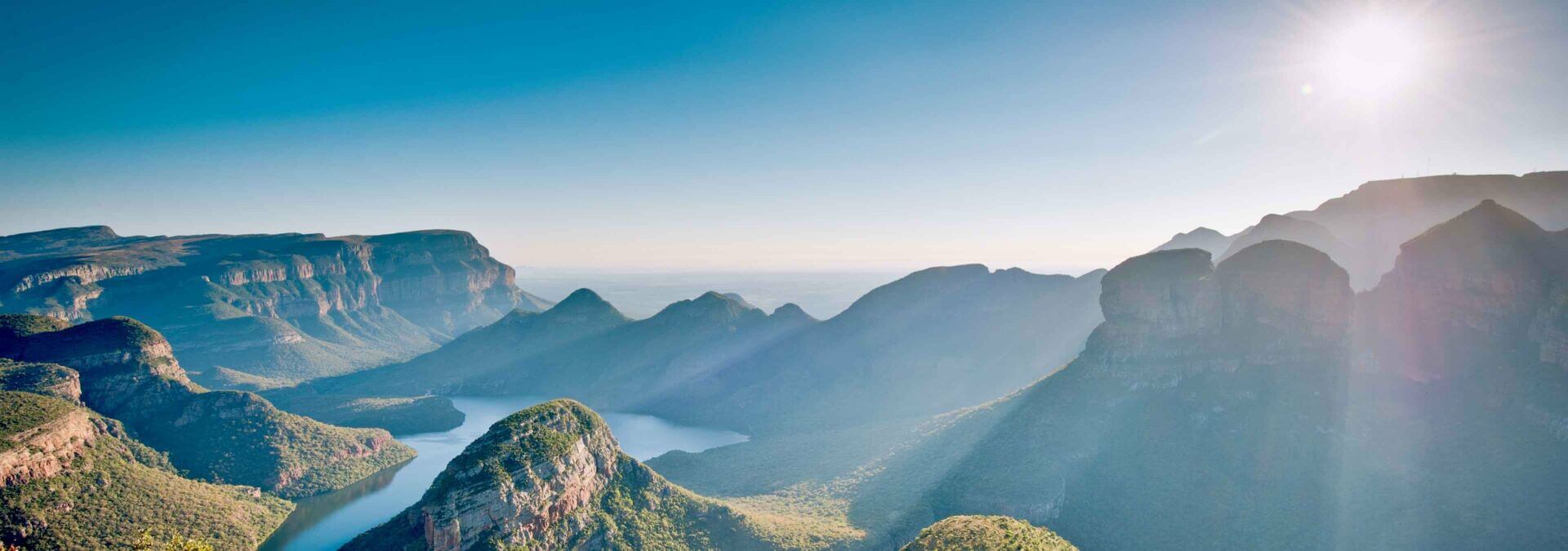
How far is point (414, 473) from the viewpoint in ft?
290

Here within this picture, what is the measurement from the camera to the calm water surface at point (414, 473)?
68750 millimetres

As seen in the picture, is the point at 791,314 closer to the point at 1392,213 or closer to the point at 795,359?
the point at 795,359

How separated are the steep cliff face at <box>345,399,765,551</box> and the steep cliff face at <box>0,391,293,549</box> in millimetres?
27665

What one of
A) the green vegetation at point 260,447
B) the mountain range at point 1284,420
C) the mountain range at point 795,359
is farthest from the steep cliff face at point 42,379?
the mountain range at point 1284,420

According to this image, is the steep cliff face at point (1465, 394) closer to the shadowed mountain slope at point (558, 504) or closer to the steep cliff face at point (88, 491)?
the shadowed mountain slope at point (558, 504)

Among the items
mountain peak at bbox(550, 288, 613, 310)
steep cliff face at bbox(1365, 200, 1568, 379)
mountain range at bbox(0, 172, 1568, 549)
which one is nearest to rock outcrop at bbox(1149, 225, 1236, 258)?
mountain range at bbox(0, 172, 1568, 549)

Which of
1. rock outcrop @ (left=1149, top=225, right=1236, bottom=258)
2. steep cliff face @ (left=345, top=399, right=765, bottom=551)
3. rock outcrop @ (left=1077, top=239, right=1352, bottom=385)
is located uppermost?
rock outcrop @ (left=1149, top=225, right=1236, bottom=258)

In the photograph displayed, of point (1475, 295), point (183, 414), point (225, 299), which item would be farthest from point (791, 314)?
point (225, 299)

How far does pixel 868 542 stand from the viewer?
53969 millimetres

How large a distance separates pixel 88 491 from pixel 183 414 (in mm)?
25837

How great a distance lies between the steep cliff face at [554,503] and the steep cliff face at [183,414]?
1801 inches

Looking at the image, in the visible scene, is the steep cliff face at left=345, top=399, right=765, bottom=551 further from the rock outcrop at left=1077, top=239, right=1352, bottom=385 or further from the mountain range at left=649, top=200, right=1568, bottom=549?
the rock outcrop at left=1077, top=239, right=1352, bottom=385

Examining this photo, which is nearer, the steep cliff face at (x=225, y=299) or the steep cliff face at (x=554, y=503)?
the steep cliff face at (x=554, y=503)

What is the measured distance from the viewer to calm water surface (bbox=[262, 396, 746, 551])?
68.8 metres
